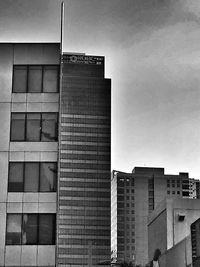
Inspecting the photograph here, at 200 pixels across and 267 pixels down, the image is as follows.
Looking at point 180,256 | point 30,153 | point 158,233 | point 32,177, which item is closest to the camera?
point 32,177

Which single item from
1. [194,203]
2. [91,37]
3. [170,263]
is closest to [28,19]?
[91,37]

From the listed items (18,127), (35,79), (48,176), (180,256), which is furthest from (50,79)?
(180,256)

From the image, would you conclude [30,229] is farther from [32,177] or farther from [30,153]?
[30,153]

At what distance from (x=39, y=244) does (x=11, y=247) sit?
1837mm

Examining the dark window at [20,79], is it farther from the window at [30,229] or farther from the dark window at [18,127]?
the window at [30,229]

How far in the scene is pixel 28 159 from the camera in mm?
44656

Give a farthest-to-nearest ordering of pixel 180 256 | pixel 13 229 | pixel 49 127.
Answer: pixel 180 256 → pixel 49 127 → pixel 13 229

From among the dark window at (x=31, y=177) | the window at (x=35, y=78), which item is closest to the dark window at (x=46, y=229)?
the dark window at (x=31, y=177)

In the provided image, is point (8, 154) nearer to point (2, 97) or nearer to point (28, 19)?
point (2, 97)

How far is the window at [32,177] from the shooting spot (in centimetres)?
4406

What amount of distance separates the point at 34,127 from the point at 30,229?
726 cm

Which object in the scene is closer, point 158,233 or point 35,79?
point 35,79

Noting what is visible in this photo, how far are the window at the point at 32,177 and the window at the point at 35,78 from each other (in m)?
5.48

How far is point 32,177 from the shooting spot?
4441cm
